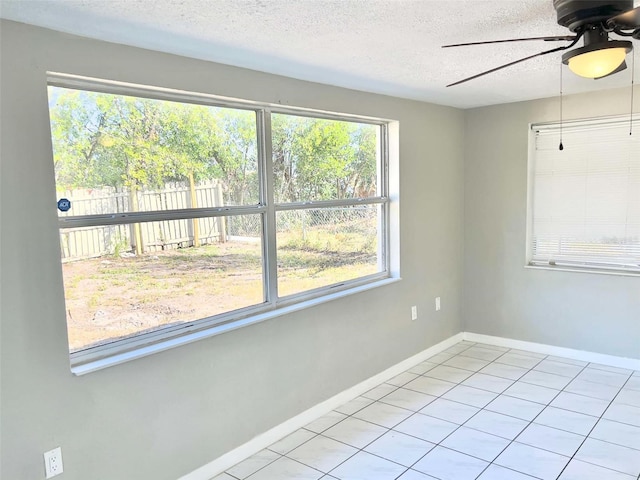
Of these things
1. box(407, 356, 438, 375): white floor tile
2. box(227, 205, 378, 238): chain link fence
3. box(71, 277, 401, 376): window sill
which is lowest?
box(407, 356, 438, 375): white floor tile

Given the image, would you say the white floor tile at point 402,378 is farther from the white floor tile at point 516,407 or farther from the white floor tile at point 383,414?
the white floor tile at point 516,407

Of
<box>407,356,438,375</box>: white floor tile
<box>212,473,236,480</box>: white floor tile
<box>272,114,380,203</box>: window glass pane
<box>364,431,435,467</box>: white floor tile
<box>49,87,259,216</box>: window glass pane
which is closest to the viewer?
<box>49,87,259,216</box>: window glass pane

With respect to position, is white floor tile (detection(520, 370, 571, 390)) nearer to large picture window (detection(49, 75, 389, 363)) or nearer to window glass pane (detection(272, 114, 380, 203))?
large picture window (detection(49, 75, 389, 363))

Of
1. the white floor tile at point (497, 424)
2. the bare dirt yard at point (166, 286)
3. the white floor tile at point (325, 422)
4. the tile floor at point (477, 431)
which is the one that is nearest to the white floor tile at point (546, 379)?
the tile floor at point (477, 431)

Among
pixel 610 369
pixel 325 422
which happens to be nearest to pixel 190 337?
pixel 325 422

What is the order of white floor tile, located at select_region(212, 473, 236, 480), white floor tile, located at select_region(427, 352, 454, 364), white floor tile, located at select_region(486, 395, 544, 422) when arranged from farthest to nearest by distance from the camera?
white floor tile, located at select_region(427, 352, 454, 364) → white floor tile, located at select_region(486, 395, 544, 422) → white floor tile, located at select_region(212, 473, 236, 480)

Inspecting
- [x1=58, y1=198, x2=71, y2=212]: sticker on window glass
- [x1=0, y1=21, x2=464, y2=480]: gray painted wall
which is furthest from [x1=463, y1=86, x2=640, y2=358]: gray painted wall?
[x1=58, y1=198, x2=71, y2=212]: sticker on window glass

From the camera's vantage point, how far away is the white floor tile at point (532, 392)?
3322 millimetres

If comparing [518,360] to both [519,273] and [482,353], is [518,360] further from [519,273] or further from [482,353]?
[519,273]

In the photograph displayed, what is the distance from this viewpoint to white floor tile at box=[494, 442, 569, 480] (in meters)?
2.47

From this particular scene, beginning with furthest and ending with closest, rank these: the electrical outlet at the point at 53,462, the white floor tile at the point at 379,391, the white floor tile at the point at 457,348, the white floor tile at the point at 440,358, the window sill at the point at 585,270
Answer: the white floor tile at the point at 457,348 < the white floor tile at the point at 440,358 < the window sill at the point at 585,270 < the white floor tile at the point at 379,391 < the electrical outlet at the point at 53,462

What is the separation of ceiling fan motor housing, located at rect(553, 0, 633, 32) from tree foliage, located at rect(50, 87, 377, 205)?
1.65 metres

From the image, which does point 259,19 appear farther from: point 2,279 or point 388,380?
point 388,380

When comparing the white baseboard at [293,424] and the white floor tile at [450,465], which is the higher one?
the white baseboard at [293,424]
